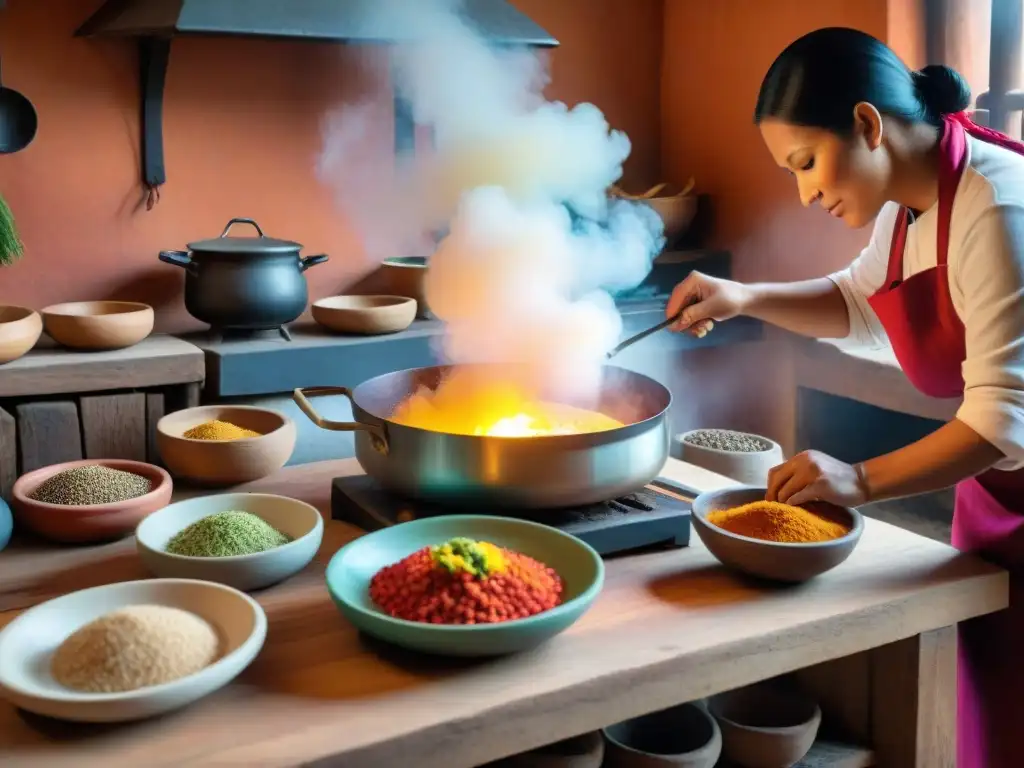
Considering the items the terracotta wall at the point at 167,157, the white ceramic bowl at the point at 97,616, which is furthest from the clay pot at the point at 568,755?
the terracotta wall at the point at 167,157

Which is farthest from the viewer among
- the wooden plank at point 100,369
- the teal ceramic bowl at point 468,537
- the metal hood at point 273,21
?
the metal hood at point 273,21

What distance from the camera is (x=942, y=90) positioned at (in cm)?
148

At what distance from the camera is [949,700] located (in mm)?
1452

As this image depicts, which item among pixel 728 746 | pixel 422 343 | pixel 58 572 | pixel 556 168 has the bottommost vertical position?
pixel 728 746

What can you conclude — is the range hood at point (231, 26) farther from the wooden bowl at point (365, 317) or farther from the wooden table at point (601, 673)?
the wooden table at point (601, 673)

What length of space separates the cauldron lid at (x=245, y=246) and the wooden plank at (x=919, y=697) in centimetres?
155

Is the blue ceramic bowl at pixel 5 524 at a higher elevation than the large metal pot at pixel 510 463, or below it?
below

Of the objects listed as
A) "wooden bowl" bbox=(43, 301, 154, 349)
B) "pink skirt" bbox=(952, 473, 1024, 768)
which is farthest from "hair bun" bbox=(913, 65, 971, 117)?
"wooden bowl" bbox=(43, 301, 154, 349)

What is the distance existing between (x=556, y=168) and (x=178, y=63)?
98cm

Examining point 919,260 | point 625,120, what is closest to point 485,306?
point 919,260

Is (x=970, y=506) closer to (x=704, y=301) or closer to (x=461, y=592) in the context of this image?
(x=704, y=301)

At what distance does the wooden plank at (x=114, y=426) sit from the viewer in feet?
6.55

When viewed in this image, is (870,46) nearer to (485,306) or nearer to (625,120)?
(485,306)

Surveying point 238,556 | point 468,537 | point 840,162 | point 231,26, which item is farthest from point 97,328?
point 840,162
